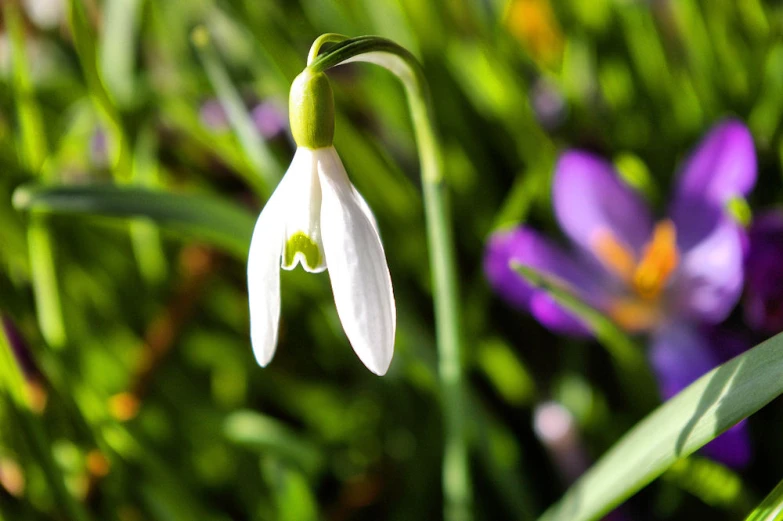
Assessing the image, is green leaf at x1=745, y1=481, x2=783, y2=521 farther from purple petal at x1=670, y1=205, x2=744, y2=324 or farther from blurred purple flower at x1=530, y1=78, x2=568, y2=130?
blurred purple flower at x1=530, y1=78, x2=568, y2=130

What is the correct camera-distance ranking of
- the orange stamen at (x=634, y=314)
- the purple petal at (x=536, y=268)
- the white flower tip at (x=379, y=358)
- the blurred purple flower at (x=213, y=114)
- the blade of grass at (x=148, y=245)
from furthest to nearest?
1. the blurred purple flower at (x=213, y=114)
2. the blade of grass at (x=148, y=245)
3. the orange stamen at (x=634, y=314)
4. the purple petal at (x=536, y=268)
5. the white flower tip at (x=379, y=358)

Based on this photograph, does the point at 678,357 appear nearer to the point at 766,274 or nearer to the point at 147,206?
the point at 766,274

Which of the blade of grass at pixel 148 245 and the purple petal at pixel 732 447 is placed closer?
the purple petal at pixel 732 447

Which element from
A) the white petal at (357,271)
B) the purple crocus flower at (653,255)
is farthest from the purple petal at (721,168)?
the white petal at (357,271)

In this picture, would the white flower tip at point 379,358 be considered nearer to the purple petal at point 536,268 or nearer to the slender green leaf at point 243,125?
the purple petal at point 536,268

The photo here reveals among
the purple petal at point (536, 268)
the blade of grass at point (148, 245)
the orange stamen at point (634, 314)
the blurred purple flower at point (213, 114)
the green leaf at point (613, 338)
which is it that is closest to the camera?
the green leaf at point (613, 338)

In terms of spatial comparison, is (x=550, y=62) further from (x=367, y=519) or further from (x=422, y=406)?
(x=367, y=519)

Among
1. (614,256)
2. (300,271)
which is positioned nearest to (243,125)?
(300,271)
